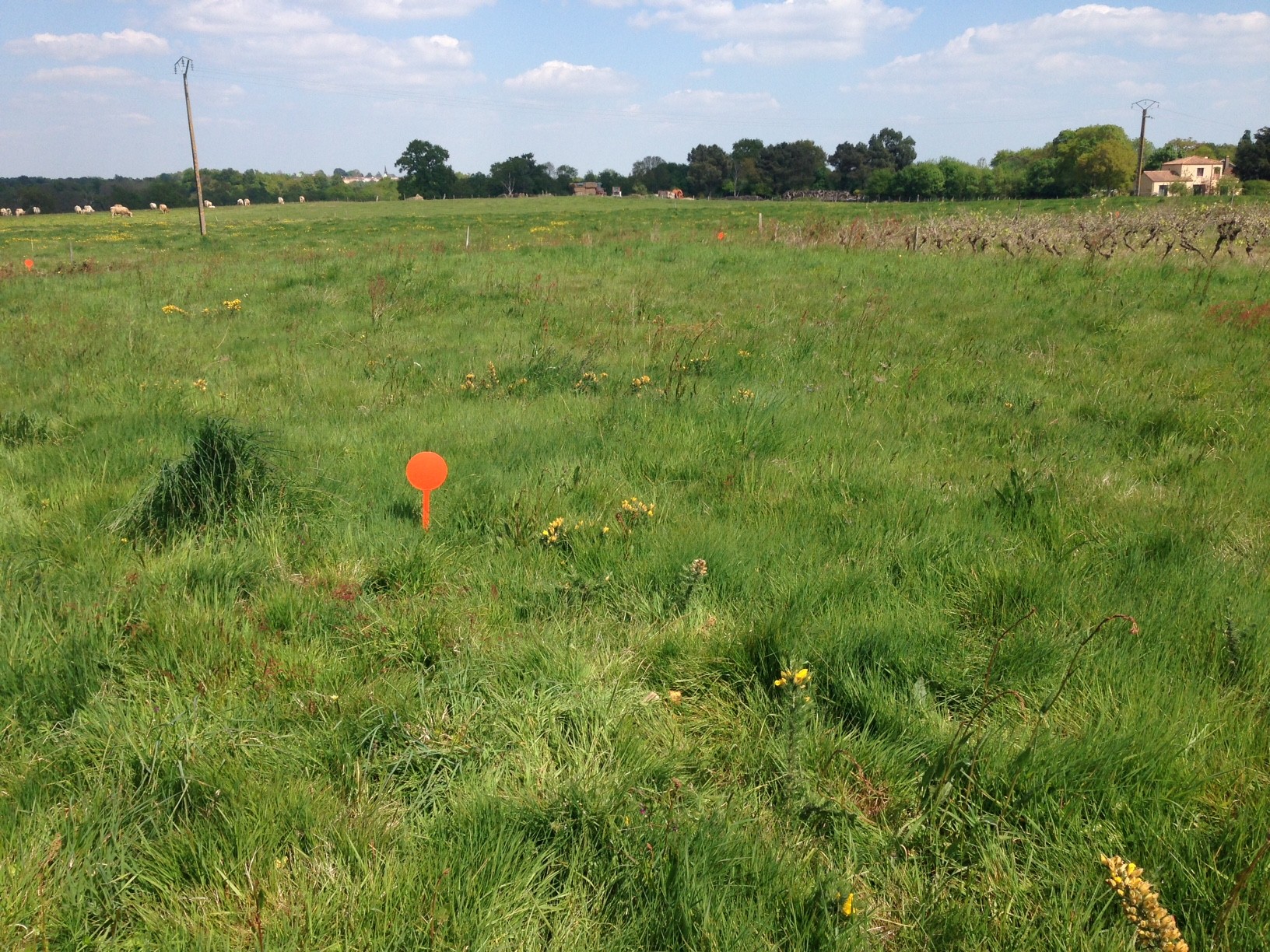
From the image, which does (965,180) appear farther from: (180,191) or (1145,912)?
(1145,912)

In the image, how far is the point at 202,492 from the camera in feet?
13.5

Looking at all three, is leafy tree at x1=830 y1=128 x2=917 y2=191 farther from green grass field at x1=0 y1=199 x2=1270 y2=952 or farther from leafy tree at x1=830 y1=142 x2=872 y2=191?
green grass field at x1=0 y1=199 x2=1270 y2=952

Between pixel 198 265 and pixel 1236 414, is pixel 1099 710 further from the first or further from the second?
pixel 198 265

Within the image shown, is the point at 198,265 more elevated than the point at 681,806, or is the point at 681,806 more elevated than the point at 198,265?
the point at 198,265

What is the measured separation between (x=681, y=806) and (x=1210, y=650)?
2.18m

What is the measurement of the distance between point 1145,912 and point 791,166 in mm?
137791

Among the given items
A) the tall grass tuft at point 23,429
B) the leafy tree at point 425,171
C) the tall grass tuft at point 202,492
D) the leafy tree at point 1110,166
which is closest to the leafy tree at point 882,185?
the leafy tree at point 1110,166

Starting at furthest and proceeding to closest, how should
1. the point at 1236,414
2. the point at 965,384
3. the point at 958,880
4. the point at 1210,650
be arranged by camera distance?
the point at 965,384, the point at 1236,414, the point at 1210,650, the point at 958,880

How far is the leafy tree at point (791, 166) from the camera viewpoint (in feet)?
414

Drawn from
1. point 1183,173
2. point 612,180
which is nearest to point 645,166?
point 612,180

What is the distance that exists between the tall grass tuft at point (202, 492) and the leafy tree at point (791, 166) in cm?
13332

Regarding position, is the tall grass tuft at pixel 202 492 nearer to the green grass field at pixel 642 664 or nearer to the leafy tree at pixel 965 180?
the green grass field at pixel 642 664

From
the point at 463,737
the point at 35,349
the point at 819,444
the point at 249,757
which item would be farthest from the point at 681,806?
the point at 35,349

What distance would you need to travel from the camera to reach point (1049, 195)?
276ft
